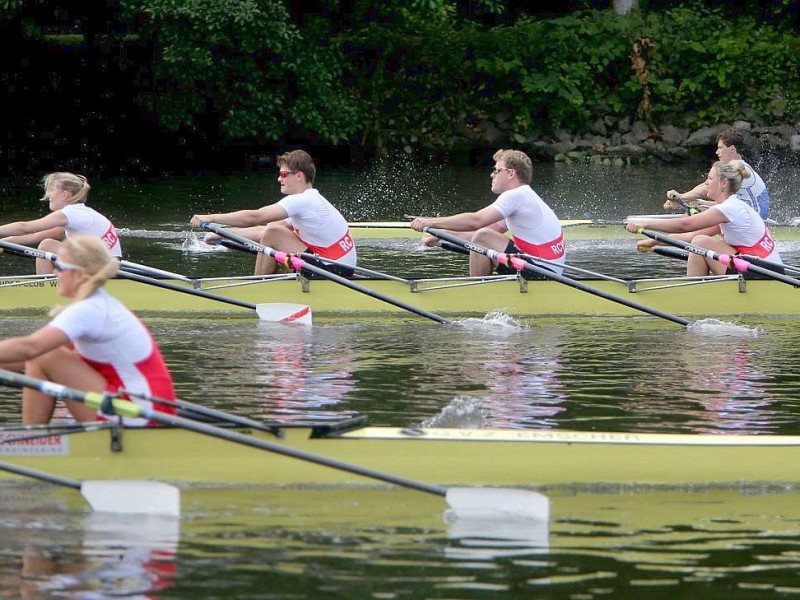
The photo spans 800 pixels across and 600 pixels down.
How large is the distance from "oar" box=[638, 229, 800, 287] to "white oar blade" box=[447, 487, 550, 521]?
5.90m

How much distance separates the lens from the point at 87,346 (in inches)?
295

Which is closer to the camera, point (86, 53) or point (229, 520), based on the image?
point (229, 520)

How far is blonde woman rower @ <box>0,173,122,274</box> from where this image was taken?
1229cm

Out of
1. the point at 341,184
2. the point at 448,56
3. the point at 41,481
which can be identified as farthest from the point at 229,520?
the point at 448,56

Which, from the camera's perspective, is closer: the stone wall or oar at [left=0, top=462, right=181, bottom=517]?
oar at [left=0, top=462, right=181, bottom=517]

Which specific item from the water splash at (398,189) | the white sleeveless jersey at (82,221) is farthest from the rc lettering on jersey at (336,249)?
the water splash at (398,189)

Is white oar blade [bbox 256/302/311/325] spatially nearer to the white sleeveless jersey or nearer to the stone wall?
the white sleeveless jersey

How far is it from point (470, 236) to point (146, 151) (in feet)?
62.1

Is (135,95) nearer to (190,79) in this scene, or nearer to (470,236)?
(190,79)

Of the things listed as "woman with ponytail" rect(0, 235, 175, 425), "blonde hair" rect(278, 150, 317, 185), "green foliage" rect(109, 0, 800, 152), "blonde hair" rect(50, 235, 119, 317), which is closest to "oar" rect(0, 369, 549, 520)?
"woman with ponytail" rect(0, 235, 175, 425)

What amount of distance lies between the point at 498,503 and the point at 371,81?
26397 mm

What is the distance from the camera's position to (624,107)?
33719 millimetres

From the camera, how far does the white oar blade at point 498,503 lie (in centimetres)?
742

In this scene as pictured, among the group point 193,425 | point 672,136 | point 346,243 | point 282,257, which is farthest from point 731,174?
point 672,136
